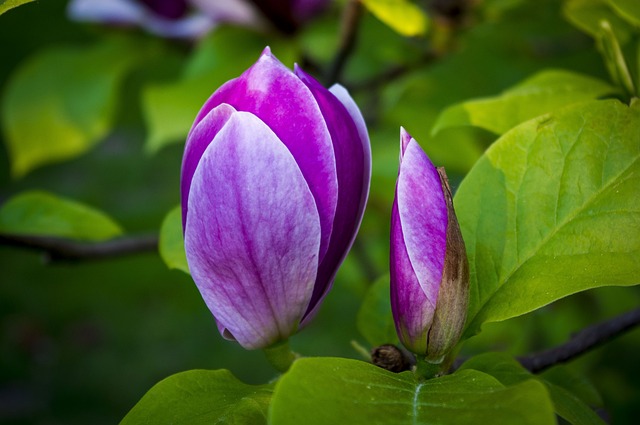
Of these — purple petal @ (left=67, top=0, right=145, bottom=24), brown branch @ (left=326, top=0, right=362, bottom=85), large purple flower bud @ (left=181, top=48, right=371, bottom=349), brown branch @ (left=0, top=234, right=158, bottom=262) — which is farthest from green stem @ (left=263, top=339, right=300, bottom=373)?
purple petal @ (left=67, top=0, right=145, bottom=24)

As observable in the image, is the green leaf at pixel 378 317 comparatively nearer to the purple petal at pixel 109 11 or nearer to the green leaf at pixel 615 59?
the green leaf at pixel 615 59

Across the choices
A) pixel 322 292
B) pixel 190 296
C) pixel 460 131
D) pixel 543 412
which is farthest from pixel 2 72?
pixel 543 412

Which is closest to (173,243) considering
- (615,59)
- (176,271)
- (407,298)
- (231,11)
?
(407,298)

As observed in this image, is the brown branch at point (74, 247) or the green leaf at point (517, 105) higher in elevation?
the green leaf at point (517, 105)

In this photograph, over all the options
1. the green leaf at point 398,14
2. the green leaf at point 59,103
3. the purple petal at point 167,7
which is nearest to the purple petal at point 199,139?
the green leaf at point 398,14

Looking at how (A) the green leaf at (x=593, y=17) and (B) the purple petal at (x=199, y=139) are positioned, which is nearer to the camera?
(B) the purple petal at (x=199, y=139)

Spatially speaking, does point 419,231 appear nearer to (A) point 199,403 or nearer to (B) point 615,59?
(A) point 199,403

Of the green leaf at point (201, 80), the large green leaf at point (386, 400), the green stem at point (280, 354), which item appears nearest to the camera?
the large green leaf at point (386, 400)
